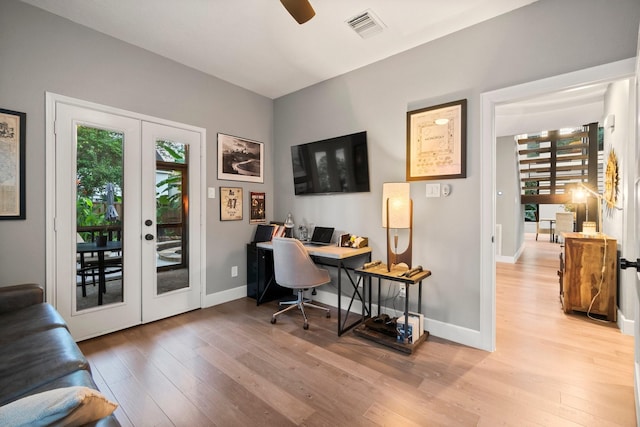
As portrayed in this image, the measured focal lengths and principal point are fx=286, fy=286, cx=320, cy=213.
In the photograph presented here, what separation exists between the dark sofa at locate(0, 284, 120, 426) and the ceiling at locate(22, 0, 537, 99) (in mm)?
2250

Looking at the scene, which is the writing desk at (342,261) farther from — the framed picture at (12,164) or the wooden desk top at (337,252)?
the framed picture at (12,164)

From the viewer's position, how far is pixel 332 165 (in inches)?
134

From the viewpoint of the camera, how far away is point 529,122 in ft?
16.0

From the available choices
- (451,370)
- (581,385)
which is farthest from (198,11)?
(581,385)

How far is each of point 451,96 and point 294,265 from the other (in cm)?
213

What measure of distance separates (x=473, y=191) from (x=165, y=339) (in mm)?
3036

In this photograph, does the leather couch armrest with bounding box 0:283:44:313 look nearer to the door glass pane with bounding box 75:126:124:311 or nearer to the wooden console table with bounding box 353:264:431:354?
the door glass pane with bounding box 75:126:124:311

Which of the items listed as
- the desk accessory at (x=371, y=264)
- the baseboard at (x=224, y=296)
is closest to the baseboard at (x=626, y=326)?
the desk accessory at (x=371, y=264)

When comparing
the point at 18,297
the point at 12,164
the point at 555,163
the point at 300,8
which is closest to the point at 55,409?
the point at 18,297

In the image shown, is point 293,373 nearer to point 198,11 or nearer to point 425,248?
point 425,248

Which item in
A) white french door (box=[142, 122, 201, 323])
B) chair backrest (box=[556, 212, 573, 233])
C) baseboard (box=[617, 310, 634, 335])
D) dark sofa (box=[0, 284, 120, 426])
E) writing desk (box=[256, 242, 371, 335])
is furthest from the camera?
chair backrest (box=[556, 212, 573, 233])

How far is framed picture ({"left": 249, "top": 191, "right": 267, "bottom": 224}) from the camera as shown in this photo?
385 centimetres

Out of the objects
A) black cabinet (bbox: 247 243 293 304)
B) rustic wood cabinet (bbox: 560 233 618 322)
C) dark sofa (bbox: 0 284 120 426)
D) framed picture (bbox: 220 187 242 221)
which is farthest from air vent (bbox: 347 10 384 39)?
rustic wood cabinet (bbox: 560 233 618 322)

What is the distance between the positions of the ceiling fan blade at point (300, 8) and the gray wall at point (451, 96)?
146 cm
